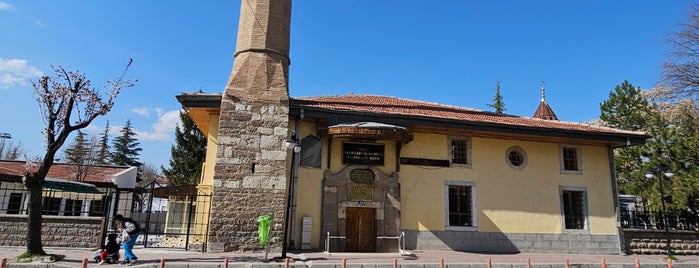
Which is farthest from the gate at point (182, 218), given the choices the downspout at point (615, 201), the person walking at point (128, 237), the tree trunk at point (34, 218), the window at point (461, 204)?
the downspout at point (615, 201)

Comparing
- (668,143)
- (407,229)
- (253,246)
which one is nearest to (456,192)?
(407,229)

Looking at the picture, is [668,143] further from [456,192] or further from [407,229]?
[407,229]

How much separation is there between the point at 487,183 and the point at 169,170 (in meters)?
19.7

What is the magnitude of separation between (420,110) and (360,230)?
4.89 metres

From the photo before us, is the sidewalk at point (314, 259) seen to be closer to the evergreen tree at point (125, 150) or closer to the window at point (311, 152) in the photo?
the window at point (311, 152)

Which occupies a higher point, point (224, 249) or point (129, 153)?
point (129, 153)

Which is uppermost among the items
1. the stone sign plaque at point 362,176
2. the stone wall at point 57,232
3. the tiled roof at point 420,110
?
the tiled roof at point 420,110

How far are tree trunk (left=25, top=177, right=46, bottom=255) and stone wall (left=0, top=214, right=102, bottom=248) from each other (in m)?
2.12

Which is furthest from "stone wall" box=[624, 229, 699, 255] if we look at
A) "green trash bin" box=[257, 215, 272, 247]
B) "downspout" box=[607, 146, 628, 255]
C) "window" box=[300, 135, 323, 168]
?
"green trash bin" box=[257, 215, 272, 247]

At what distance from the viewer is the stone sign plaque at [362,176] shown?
→ 13.7 meters

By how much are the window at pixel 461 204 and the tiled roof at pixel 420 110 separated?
2282mm

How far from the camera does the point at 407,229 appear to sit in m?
13.7

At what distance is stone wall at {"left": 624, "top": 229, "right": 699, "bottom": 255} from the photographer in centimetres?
1515

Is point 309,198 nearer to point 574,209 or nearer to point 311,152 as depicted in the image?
point 311,152
